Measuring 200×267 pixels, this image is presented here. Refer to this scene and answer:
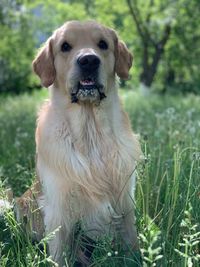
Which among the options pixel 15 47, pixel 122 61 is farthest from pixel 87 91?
pixel 15 47

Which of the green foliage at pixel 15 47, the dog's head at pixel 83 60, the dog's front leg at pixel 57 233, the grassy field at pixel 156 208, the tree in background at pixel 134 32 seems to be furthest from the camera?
the green foliage at pixel 15 47

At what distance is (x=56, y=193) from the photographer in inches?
147

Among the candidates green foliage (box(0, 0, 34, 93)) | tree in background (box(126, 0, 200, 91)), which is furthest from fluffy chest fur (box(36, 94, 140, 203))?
green foliage (box(0, 0, 34, 93))

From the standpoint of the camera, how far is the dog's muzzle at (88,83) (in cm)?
379

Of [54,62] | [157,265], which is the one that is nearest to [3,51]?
[54,62]

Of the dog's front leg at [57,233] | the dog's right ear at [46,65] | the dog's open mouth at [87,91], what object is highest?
the dog's right ear at [46,65]

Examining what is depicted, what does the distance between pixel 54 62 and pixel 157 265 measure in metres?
1.82

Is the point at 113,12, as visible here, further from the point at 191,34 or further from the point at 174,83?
the point at 174,83

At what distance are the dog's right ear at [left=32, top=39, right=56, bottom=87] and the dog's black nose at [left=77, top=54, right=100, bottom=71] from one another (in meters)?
0.36

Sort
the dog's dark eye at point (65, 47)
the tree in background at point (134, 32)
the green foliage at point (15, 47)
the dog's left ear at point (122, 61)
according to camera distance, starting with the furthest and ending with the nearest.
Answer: the green foliage at point (15, 47)
the tree in background at point (134, 32)
the dog's left ear at point (122, 61)
the dog's dark eye at point (65, 47)

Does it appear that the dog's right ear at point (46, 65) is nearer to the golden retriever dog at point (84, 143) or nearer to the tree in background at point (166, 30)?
the golden retriever dog at point (84, 143)

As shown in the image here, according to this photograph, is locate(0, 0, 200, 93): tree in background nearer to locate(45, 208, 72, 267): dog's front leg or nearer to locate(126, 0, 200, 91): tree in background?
locate(126, 0, 200, 91): tree in background

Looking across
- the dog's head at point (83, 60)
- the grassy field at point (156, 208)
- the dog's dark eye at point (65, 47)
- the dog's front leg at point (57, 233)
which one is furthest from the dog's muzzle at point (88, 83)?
the dog's front leg at point (57, 233)

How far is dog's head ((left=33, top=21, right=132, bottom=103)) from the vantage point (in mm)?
3840
